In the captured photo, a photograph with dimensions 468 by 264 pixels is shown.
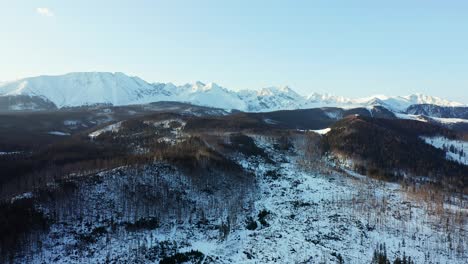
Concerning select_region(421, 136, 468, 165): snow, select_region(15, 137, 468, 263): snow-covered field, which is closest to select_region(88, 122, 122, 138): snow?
select_region(15, 137, 468, 263): snow-covered field

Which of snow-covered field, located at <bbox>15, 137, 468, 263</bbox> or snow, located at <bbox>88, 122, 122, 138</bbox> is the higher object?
snow, located at <bbox>88, 122, 122, 138</bbox>

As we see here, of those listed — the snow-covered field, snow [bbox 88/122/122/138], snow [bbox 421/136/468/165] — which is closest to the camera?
the snow-covered field

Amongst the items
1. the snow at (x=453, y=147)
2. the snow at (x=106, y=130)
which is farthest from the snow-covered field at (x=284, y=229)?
the snow at (x=106, y=130)

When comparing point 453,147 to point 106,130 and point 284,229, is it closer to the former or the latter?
point 284,229

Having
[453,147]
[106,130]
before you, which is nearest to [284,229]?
[106,130]

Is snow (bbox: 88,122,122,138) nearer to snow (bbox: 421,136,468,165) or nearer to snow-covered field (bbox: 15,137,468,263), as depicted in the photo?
snow-covered field (bbox: 15,137,468,263)

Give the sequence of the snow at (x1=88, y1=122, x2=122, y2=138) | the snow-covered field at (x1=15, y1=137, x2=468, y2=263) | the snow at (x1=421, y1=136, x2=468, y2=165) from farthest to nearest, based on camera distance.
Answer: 1. the snow at (x1=88, y1=122, x2=122, y2=138)
2. the snow at (x1=421, y1=136, x2=468, y2=165)
3. the snow-covered field at (x1=15, y1=137, x2=468, y2=263)

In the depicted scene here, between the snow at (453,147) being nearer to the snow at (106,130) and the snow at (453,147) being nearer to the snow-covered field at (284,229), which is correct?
the snow-covered field at (284,229)
